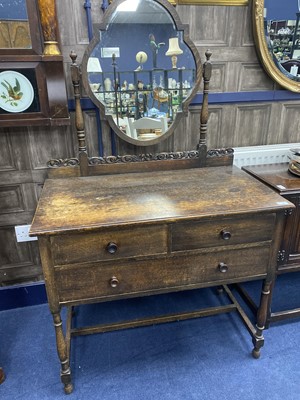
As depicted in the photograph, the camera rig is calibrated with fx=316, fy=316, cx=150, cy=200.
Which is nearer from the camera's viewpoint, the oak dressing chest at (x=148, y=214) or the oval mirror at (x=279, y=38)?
the oak dressing chest at (x=148, y=214)

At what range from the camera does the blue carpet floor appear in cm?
146

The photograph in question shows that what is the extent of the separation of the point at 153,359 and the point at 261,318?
58cm

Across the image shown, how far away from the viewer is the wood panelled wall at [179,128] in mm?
1619

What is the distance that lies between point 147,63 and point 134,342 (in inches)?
57.9

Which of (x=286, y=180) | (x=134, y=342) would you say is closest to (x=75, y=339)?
(x=134, y=342)

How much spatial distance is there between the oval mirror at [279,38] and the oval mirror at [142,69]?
0.39 metres

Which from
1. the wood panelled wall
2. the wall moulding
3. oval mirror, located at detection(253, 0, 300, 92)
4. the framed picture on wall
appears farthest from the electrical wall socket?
oval mirror, located at detection(253, 0, 300, 92)

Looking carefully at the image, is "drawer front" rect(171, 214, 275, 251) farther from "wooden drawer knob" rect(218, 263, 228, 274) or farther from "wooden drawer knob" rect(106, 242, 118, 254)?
"wooden drawer knob" rect(106, 242, 118, 254)

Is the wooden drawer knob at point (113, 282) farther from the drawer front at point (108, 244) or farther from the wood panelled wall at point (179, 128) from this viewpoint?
the wood panelled wall at point (179, 128)

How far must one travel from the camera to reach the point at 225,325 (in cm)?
182

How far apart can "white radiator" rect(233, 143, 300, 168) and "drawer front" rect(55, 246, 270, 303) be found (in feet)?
2.21

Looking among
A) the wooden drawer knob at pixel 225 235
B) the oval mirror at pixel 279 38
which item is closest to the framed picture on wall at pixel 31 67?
the wooden drawer knob at pixel 225 235

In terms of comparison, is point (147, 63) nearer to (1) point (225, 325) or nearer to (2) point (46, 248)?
(2) point (46, 248)

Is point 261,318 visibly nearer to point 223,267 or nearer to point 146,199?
point 223,267
